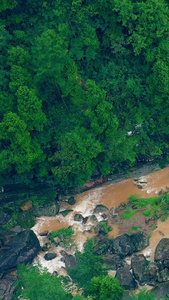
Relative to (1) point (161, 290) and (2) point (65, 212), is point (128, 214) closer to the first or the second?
(2) point (65, 212)

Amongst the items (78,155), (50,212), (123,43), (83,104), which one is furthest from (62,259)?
(123,43)

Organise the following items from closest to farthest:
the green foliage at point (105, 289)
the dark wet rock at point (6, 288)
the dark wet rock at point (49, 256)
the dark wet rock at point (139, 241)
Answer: the green foliage at point (105, 289)
the dark wet rock at point (6, 288)
the dark wet rock at point (139, 241)
the dark wet rock at point (49, 256)

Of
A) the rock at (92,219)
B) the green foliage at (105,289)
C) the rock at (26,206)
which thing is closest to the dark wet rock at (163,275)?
the green foliage at (105,289)

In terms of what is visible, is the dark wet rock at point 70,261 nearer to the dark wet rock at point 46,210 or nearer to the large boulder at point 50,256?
the large boulder at point 50,256

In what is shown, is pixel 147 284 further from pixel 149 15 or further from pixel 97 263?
pixel 149 15

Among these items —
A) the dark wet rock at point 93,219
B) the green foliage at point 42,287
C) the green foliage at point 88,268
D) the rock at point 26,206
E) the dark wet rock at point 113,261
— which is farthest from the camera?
the rock at point 26,206

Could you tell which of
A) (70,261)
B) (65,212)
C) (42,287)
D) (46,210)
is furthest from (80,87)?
(42,287)
